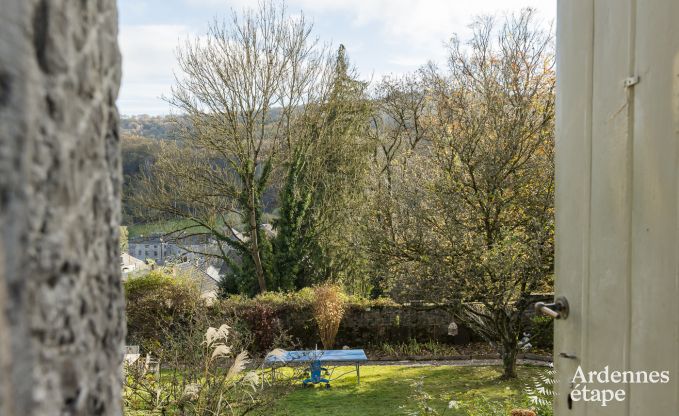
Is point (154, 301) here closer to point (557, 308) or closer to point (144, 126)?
point (557, 308)

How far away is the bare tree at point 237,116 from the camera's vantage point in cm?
1369

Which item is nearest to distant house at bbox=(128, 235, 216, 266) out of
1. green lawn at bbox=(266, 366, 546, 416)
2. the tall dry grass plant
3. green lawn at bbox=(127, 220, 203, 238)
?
green lawn at bbox=(127, 220, 203, 238)

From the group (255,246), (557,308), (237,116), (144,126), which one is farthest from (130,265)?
(557,308)

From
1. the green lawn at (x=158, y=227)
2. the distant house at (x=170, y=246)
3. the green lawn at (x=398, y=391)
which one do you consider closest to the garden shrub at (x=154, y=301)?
the green lawn at (x=398, y=391)

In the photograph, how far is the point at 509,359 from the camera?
9133 mm

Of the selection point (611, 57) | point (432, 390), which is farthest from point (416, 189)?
point (611, 57)

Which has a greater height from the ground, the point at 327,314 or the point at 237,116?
the point at 237,116

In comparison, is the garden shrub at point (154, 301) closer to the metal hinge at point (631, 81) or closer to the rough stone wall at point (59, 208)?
the metal hinge at point (631, 81)

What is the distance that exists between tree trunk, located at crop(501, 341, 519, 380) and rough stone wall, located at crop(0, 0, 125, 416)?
9464 millimetres

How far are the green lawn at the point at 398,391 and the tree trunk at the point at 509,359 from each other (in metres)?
0.17

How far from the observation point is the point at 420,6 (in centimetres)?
1405

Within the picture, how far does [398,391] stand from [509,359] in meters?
1.96

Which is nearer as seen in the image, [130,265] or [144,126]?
[130,265]

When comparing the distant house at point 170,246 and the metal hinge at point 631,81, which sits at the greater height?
the metal hinge at point 631,81
